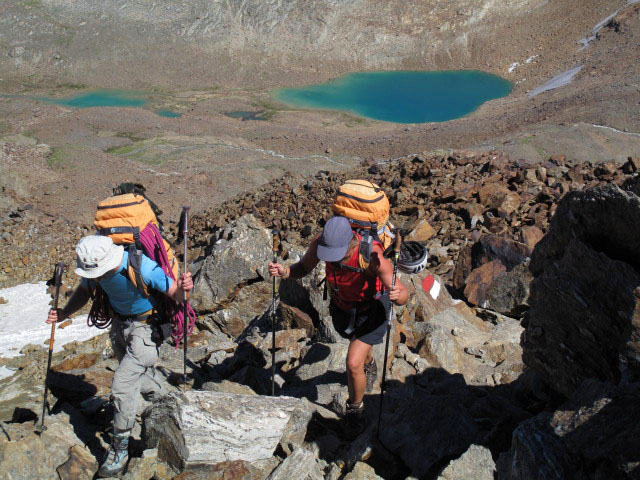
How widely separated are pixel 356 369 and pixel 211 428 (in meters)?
1.37

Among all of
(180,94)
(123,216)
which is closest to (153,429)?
(123,216)

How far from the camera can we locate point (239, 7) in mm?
59688

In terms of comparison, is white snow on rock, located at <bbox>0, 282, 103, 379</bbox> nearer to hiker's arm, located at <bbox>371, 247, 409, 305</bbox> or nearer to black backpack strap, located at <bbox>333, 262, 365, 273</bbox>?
black backpack strap, located at <bbox>333, 262, 365, 273</bbox>

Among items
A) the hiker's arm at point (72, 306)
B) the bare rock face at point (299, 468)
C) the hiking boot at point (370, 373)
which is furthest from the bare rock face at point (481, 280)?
the hiker's arm at point (72, 306)

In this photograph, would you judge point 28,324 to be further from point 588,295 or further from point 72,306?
point 588,295

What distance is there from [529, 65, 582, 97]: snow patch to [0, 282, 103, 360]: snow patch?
126ft

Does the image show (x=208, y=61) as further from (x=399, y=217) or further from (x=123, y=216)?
(x=123, y=216)

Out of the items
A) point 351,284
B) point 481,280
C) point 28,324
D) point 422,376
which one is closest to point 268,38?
point 28,324

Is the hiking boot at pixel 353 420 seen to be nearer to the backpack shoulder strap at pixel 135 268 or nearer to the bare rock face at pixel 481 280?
the backpack shoulder strap at pixel 135 268

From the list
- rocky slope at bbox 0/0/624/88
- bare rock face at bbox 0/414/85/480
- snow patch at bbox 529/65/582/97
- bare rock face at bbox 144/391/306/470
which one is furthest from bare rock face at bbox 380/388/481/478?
rocky slope at bbox 0/0/624/88

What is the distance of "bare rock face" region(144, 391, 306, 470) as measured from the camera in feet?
14.4

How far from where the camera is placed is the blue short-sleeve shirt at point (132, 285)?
15.1ft

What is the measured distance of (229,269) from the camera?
9.48 m

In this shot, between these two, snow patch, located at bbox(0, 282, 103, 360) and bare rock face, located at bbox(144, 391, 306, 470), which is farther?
snow patch, located at bbox(0, 282, 103, 360)
